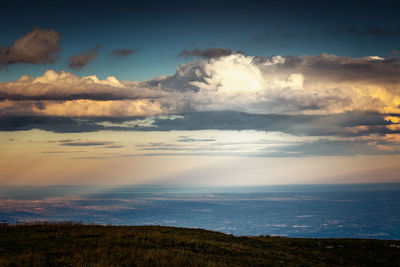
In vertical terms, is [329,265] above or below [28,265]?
below

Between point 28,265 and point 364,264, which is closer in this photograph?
point 28,265

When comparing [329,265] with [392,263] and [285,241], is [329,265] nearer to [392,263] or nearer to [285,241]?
[392,263]

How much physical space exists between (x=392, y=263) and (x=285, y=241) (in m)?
11.9

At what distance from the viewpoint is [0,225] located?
33.5m

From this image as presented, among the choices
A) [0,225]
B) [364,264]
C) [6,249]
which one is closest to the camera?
[6,249]

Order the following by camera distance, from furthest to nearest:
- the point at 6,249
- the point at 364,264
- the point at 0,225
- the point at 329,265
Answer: the point at 0,225, the point at 364,264, the point at 329,265, the point at 6,249

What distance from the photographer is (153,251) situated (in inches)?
919

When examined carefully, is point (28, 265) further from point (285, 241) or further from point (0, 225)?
point (285, 241)

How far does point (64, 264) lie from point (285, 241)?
2709 centimetres

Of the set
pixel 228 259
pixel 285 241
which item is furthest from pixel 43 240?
pixel 285 241

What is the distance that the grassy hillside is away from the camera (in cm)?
2088

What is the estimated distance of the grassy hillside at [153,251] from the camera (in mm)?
20875

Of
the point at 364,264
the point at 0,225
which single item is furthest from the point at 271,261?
the point at 0,225

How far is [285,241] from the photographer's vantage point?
39094 millimetres
